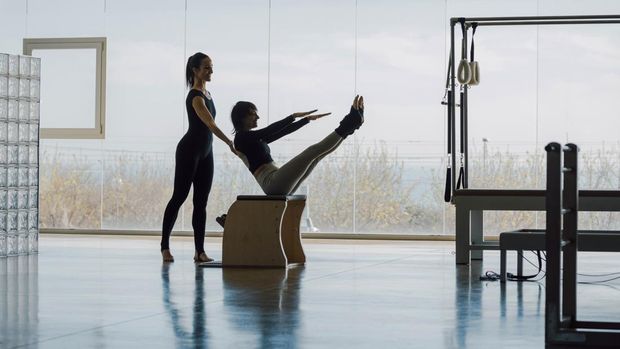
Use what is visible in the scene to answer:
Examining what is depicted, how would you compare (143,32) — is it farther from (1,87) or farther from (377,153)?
(1,87)

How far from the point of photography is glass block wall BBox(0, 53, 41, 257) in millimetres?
5754

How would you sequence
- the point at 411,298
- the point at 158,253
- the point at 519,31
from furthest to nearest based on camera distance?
the point at 519,31
the point at 158,253
the point at 411,298

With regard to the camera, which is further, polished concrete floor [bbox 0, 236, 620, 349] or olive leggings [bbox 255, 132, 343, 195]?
olive leggings [bbox 255, 132, 343, 195]

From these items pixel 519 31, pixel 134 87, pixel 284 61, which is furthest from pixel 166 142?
pixel 519 31

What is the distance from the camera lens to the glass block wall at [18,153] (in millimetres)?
5754

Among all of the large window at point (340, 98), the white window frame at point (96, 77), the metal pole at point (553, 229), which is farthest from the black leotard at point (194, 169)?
the white window frame at point (96, 77)

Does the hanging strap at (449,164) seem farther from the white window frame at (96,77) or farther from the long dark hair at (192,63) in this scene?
the white window frame at (96,77)

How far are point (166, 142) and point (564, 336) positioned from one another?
6752mm

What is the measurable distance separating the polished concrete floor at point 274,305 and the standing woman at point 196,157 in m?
0.22

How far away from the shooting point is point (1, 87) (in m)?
5.75

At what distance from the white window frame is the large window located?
2.2 inches

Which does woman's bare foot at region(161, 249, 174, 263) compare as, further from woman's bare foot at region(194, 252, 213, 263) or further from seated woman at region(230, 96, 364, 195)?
seated woman at region(230, 96, 364, 195)

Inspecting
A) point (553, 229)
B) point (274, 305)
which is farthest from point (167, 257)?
point (553, 229)

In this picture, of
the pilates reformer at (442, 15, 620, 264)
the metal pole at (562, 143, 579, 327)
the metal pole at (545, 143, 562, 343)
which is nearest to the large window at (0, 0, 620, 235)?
the pilates reformer at (442, 15, 620, 264)
